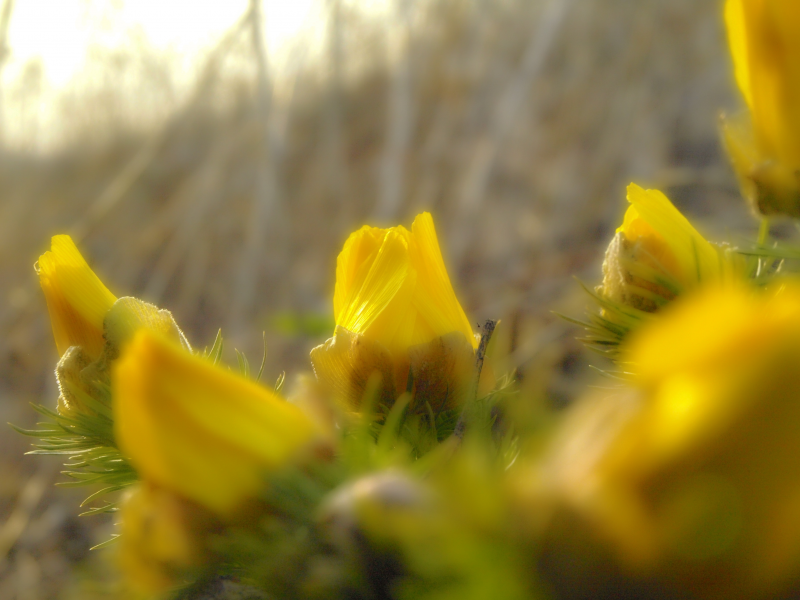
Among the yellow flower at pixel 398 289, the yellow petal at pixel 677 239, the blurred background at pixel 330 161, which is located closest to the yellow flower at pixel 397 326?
the yellow flower at pixel 398 289

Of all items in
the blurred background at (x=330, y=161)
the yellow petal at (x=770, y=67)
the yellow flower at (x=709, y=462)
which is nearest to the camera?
the yellow flower at (x=709, y=462)

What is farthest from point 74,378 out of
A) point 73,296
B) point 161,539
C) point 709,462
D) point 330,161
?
point 330,161

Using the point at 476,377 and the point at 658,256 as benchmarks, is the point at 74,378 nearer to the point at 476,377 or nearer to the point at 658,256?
the point at 476,377

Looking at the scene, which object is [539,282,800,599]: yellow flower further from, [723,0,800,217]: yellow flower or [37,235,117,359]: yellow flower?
[37,235,117,359]: yellow flower

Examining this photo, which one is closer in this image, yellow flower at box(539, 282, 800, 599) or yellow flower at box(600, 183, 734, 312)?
yellow flower at box(539, 282, 800, 599)

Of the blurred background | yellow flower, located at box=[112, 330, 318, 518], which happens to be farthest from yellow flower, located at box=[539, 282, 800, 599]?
the blurred background

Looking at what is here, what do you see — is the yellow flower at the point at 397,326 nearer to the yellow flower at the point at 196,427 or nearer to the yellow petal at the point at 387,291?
the yellow petal at the point at 387,291
